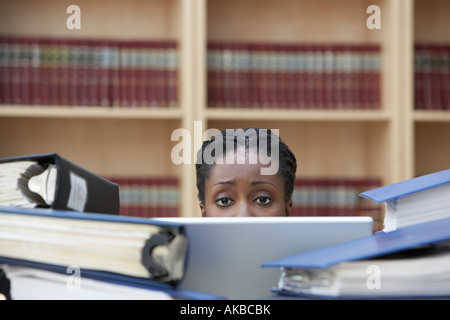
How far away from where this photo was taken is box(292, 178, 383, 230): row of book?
2391mm

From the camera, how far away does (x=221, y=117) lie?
228 centimetres

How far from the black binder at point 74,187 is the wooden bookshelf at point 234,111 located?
1656 mm

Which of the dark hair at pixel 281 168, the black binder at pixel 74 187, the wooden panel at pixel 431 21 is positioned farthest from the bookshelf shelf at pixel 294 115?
the black binder at pixel 74 187

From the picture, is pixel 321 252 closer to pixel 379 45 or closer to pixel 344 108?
pixel 344 108

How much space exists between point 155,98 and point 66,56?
388mm

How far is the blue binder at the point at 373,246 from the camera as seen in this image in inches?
17.6

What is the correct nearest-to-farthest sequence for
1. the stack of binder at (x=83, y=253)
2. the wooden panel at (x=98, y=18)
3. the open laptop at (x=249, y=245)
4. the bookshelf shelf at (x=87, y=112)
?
the stack of binder at (x=83, y=253) < the open laptop at (x=249, y=245) < the bookshelf shelf at (x=87, y=112) < the wooden panel at (x=98, y=18)

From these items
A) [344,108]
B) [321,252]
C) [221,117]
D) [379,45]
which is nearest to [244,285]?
[321,252]

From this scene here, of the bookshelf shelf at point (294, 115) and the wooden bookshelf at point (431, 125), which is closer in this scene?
the bookshelf shelf at point (294, 115)

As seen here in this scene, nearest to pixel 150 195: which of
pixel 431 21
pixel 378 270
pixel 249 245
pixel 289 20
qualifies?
pixel 289 20

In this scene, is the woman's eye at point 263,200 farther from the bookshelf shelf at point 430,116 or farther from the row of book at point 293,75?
the bookshelf shelf at point 430,116

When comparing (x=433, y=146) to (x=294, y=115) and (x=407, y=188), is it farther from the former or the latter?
(x=407, y=188)

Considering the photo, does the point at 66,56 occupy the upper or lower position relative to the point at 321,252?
upper

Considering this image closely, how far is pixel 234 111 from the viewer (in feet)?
7.50
